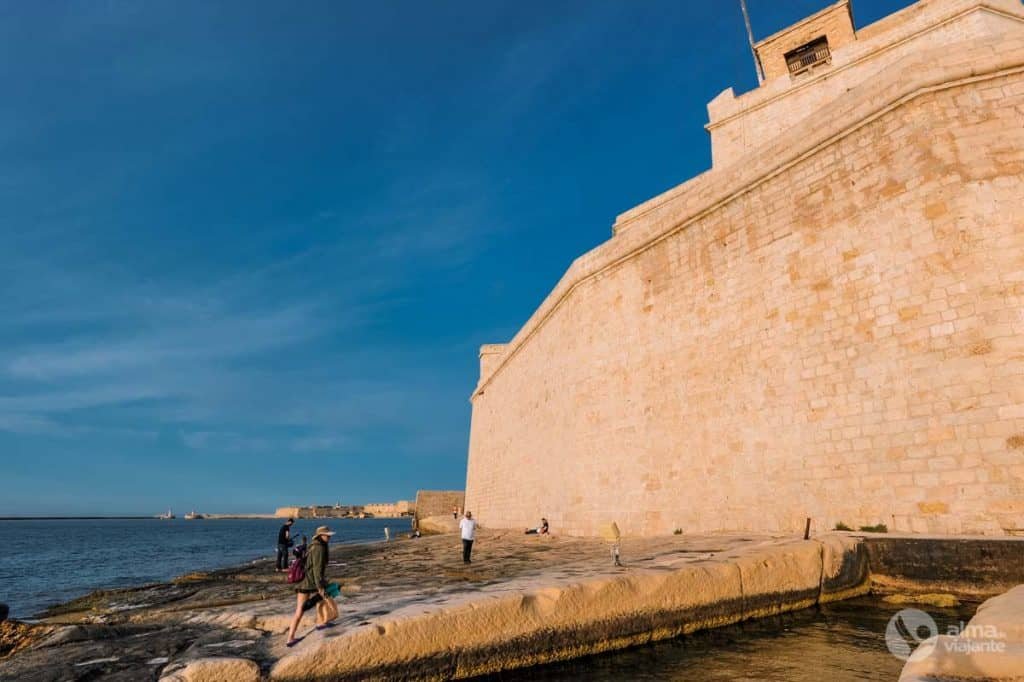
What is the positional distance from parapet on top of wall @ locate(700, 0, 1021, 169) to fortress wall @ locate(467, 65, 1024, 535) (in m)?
4.45

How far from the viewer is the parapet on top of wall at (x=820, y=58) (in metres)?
14.7

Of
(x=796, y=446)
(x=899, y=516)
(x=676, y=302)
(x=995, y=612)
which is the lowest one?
(x=995, y=612)

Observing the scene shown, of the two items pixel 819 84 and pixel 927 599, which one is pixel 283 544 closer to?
pixel 927 599

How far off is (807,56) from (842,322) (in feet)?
40.5

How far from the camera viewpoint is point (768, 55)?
18.2 metres

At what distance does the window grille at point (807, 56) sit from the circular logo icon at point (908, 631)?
1636cm

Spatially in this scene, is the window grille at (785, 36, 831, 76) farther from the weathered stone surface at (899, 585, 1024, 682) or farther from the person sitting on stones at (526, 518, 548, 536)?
the weathered stone surface at (899, 585, 1024, 682)

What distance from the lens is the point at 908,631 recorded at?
5605 mm

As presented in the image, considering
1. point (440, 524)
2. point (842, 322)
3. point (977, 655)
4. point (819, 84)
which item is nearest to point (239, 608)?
point (977, 655)

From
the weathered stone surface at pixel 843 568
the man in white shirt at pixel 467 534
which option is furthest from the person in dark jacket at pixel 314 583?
the man in white shirt at pixel 467 534

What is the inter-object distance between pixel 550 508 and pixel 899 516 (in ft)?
34.8

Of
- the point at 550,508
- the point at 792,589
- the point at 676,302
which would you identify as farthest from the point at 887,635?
the point at 550,508

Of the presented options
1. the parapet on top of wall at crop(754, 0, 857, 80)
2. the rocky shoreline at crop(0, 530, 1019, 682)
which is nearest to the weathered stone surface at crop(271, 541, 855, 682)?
the rocky shoreline at crop(0, 530, 1019, 682)

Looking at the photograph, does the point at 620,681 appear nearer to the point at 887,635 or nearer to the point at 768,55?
the point at 887,635
